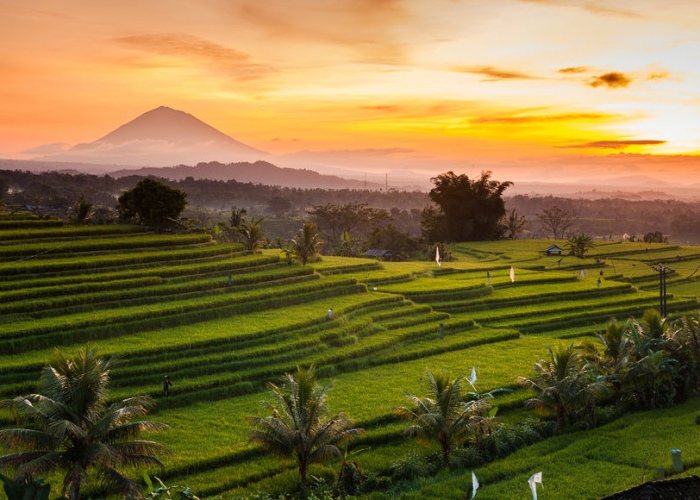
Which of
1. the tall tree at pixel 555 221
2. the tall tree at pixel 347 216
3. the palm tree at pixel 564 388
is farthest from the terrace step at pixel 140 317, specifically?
the tall tree at pixel 555 221

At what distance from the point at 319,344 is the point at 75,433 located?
13085 millimetres

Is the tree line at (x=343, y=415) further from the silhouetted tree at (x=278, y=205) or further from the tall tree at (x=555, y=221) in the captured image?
the silhouetted tree at (x=278, y=205)

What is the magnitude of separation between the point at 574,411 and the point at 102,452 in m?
12.9

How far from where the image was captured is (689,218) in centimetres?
11769

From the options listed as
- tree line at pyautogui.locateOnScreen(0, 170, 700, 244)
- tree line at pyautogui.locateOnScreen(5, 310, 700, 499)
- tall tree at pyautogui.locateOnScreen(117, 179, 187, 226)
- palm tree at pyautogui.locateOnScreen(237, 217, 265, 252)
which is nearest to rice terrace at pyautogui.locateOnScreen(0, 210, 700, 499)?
tree line at pyautogui.locateOnScreen(5, 310, 700, 499)

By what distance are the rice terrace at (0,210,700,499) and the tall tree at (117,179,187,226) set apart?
1445 mm

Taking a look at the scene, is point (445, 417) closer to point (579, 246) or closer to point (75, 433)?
point (75, 433)

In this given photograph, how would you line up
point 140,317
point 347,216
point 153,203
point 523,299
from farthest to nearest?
point 347,216 < point 153,203 < point 523,299 < point 140,317

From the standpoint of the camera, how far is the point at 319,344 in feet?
80.9

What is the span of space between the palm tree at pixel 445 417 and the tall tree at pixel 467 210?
54.2 metres

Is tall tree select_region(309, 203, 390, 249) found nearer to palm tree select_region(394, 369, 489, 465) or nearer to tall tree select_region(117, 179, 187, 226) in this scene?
tall tree select_region(117, 179, 187, 226)

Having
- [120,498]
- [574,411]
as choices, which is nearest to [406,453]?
[574,411]

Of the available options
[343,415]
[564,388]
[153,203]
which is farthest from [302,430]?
[153,203]

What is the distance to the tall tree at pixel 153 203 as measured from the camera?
37531mm
